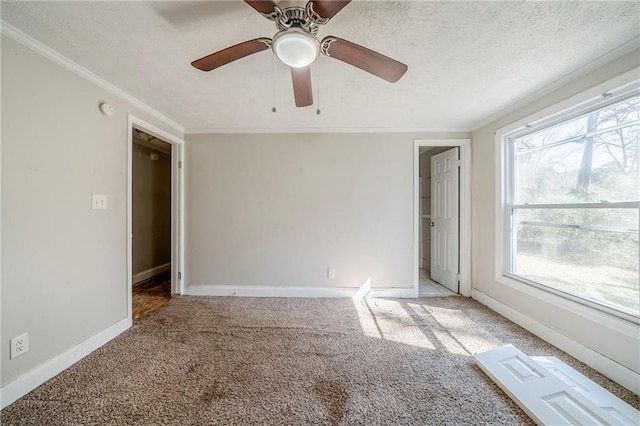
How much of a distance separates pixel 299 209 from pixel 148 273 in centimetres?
279

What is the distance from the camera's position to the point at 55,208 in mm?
1515

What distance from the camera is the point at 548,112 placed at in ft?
6.22

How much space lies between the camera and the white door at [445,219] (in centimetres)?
297

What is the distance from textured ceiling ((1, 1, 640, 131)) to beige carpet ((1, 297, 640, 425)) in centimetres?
218

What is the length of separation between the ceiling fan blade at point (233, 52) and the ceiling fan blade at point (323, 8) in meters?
0.25

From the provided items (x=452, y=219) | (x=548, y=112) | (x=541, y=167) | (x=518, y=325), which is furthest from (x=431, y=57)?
(x=518, y=325)

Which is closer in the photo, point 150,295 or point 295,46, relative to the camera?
point 295,46

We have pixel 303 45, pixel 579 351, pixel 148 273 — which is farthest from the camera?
pixel 148 273

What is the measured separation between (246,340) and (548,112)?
10.8ft

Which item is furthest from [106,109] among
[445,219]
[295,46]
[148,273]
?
[445,219]

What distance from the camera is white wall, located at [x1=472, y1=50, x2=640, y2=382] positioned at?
1.45 meters

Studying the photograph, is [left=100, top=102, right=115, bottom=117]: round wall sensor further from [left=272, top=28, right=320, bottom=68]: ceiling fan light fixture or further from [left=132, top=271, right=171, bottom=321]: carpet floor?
[left=132, top=271, right=171, bottom=321]: carpet floor

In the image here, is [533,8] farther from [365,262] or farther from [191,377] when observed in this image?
[191,377]

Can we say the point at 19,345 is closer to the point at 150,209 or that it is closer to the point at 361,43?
the point at 150,209
